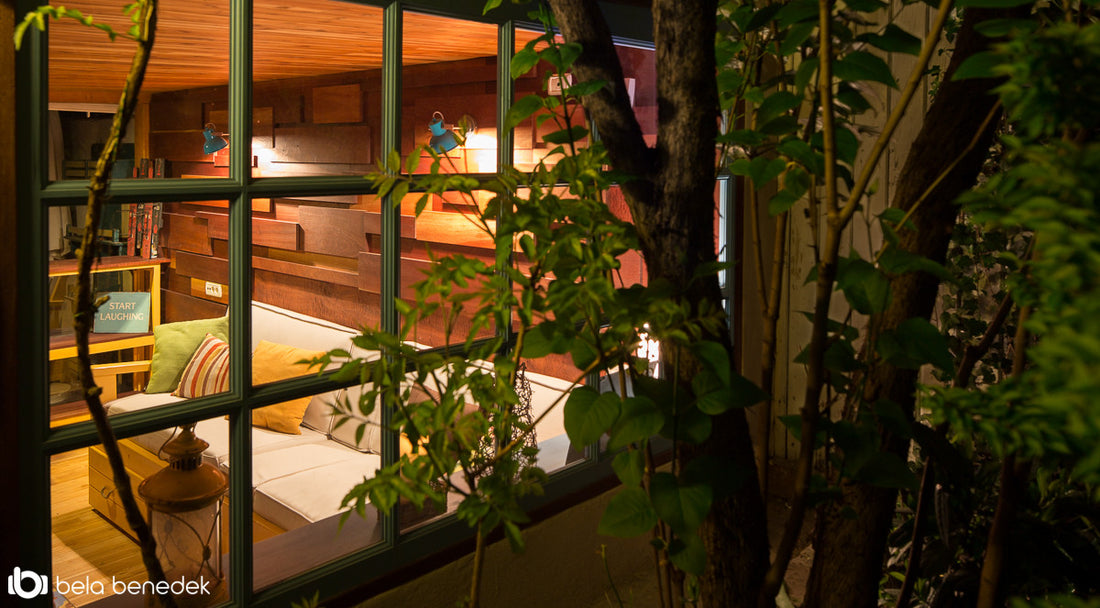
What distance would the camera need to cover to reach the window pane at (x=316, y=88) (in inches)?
63.6

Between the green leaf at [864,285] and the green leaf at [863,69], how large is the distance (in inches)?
6.6

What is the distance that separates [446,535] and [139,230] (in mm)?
951

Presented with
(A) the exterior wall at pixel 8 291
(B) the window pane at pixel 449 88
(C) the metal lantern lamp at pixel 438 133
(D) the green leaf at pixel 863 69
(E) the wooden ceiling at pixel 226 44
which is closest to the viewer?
(D) the green leaf at pixel 863 69

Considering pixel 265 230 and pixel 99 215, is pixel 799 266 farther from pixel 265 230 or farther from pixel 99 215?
pixel 99 215

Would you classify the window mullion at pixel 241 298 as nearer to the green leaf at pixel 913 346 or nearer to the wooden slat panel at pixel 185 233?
the wooden slat panel at pixel 185 233

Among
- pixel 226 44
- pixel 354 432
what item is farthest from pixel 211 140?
pixel 354 432

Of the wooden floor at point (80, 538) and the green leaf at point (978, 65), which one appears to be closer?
the green leaf at point (978, 65)

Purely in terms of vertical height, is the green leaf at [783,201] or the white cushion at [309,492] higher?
the green leaf at [783,201]

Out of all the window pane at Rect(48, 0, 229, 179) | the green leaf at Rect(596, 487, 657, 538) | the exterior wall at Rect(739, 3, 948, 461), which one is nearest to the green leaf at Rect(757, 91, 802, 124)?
the green leaf at Rect(596, 487, 657, 538)

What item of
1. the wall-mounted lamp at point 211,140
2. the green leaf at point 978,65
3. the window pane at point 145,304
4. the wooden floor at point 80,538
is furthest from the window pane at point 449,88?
the green leaf at point 978,65

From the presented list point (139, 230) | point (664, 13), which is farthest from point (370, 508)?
point (664, 13)

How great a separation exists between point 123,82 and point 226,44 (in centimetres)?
18

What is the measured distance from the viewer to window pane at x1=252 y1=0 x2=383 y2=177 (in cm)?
161

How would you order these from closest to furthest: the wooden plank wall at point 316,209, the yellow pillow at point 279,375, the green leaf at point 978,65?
1. the green leaf at point 978,65
2. the wooden plank wall at point 316,209
3. the yellow pillow at point 279,375
